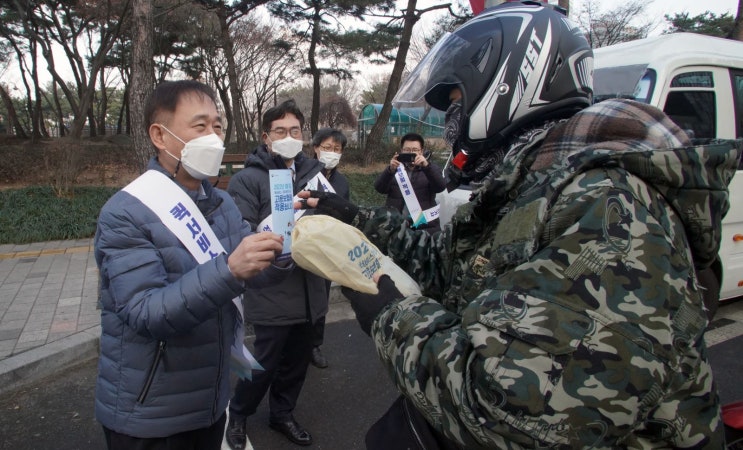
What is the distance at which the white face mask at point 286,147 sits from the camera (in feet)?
9.48

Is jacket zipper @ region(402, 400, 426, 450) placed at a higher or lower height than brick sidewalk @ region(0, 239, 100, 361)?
higher

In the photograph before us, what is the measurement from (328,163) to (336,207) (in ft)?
5.66

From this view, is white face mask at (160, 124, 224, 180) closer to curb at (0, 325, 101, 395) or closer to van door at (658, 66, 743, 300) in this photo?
curb at (0, 325, 101, 395)

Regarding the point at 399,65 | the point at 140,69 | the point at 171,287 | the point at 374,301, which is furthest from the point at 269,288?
the point at 399,65

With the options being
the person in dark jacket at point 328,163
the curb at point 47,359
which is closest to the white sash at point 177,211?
the person in dark jacket at point 328,163

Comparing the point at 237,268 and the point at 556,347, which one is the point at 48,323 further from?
the point at 556,347

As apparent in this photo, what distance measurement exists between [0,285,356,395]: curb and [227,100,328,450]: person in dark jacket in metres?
1.81

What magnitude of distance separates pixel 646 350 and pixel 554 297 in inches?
7.0

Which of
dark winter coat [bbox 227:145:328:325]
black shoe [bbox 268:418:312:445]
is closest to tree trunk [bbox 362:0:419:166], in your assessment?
dark winter coat [bbox 227:145:328:325]

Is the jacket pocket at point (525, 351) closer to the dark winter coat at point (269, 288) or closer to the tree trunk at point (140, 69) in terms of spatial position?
the dark winter coat at point (269, 288)

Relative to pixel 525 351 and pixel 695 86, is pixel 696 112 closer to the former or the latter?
pixel 695 86

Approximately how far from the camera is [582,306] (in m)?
0.85

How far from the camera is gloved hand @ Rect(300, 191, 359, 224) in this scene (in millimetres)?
2053

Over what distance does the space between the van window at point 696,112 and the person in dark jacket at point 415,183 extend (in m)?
2.15
